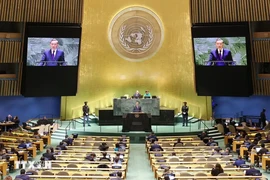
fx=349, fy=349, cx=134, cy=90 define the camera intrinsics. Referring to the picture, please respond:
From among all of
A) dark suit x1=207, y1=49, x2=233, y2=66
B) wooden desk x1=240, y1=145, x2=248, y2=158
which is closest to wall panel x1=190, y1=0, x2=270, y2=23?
dark suit x1=207, y1=49, x2=233, y2=66

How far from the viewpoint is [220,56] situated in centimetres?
1995

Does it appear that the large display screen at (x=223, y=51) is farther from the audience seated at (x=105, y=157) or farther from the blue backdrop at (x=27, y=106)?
the blue backdrop at (x=27, y=106)

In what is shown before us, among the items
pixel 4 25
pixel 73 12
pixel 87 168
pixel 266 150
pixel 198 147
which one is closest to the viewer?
pixel 87 168

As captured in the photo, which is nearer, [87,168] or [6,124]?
[87,168]

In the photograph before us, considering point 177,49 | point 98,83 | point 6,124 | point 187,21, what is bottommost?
point 6,124

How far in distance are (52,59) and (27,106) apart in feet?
21.3

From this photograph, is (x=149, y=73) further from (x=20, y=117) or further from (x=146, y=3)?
(x=20, y=117)

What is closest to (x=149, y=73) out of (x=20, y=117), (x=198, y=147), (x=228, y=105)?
(x=228, y=105)

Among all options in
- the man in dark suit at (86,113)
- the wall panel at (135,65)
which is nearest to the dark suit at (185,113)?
the wall panel at (135,65)

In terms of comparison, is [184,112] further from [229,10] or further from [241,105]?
[229,10]

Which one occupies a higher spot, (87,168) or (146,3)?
(146,3)

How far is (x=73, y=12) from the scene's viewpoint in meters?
21.1

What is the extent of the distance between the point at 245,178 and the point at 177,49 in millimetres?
16306

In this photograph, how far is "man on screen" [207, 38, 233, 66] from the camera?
65.0ft
